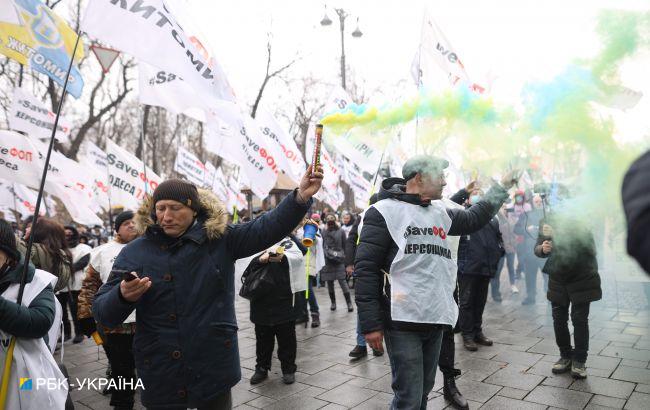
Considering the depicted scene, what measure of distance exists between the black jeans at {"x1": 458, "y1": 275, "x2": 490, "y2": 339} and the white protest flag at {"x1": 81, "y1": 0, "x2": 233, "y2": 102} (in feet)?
13.4

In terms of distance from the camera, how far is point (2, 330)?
8.04 ft

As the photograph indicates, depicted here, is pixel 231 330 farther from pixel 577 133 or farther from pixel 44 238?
pixel 44 238

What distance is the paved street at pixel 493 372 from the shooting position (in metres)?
4.25

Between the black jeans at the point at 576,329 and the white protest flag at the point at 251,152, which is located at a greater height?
the white protest flag at the point at 251,152

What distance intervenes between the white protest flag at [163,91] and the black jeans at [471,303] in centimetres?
426

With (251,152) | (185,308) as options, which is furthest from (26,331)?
(251,152)

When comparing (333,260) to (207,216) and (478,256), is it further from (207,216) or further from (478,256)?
(207,216)

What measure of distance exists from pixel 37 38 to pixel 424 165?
13.9ft

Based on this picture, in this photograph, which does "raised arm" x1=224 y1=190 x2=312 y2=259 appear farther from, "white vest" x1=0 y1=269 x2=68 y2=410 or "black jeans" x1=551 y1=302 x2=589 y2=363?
"black jeans" x1=551 y1=302 x2=589 y2=363

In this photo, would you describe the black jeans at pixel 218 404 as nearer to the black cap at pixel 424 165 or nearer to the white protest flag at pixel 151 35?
the black cap at pixel 424 165

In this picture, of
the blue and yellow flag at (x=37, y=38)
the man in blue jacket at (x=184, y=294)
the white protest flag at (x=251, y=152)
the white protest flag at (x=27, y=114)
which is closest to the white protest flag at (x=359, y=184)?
the white protest flag at (x=251, y=152)

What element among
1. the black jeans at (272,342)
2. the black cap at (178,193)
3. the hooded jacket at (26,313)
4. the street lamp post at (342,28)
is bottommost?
the black jeans at (272,342)

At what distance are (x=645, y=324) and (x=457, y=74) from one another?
15.4 feet

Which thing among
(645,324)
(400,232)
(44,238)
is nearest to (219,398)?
(400,232)
